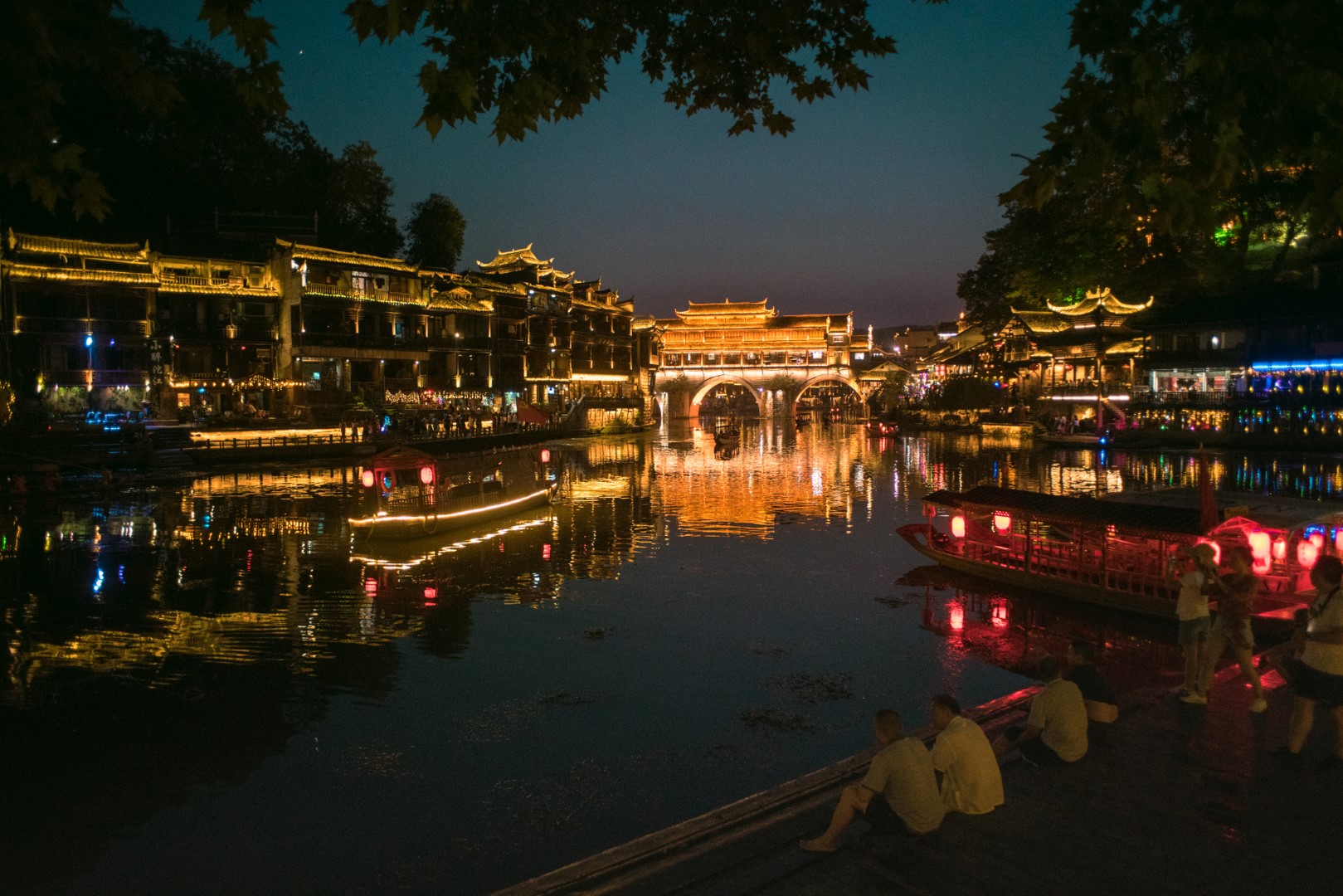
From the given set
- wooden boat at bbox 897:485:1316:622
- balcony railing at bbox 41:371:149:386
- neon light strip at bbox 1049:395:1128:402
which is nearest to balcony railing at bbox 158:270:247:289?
balcony railing at bbox 41:371:149:386

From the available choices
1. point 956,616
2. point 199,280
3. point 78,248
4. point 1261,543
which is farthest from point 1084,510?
point 199,280

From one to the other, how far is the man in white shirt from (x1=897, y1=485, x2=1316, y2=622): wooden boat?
5.66 metres

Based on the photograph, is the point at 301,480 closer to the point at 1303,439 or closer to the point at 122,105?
the point at 122,105

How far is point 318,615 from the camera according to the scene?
659 inches

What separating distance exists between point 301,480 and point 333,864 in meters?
32.6

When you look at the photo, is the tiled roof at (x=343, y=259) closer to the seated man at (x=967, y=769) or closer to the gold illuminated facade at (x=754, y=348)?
the gold illuminated facade at (x=754, y=348)

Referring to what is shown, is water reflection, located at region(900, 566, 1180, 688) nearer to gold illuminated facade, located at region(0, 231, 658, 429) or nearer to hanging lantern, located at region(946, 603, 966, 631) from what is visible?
hanging lantern, located at region(946, 603, 966, 631)

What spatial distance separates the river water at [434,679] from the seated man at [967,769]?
347 centimetres

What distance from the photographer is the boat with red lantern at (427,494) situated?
24.0 m

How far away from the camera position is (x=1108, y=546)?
55.4ft

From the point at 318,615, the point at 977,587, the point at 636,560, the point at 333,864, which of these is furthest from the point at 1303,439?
the point at 333,864

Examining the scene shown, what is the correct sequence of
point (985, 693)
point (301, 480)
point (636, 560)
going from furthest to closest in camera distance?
1. point (301, 480)
2. point (636, 560)
3. point (985, 693)

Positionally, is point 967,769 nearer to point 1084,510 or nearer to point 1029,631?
point 1029,631

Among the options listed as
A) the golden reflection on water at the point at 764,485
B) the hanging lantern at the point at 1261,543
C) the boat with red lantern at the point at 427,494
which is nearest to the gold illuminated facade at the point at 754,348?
the golden reflection on water at the point at 764,485
